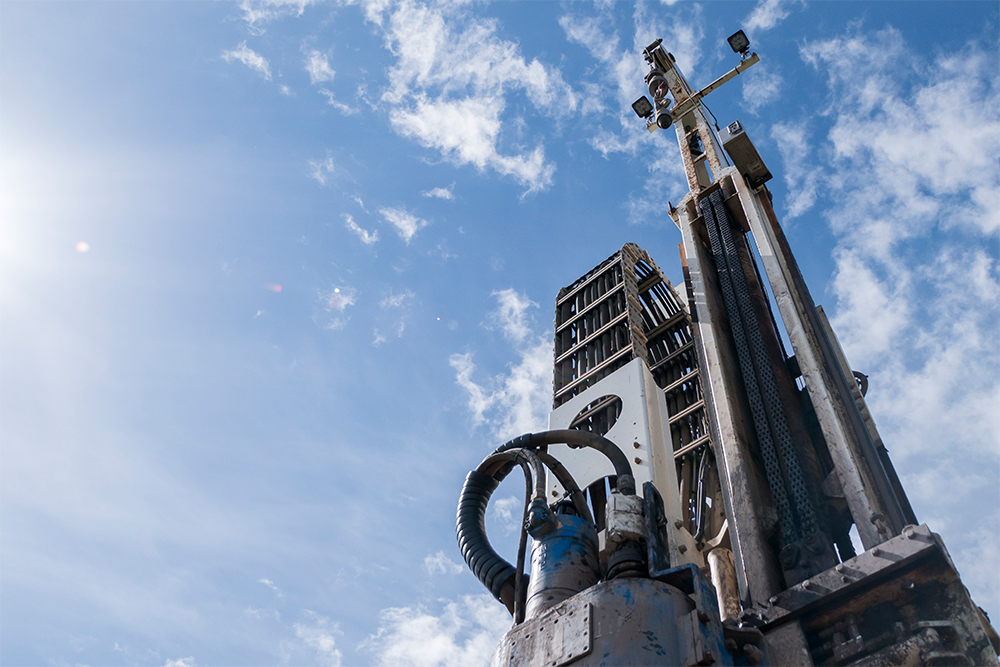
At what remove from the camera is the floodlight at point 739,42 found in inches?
564

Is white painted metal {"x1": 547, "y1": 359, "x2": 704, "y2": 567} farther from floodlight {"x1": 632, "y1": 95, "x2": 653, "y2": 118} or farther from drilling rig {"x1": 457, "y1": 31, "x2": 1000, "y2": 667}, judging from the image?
floodlight {"x1": 632, "y1": 95, "x2": 653, "y2": 118}

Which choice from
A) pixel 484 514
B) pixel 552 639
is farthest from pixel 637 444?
pixel 552 639

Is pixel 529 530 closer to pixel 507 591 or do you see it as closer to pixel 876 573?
pixel 507 591

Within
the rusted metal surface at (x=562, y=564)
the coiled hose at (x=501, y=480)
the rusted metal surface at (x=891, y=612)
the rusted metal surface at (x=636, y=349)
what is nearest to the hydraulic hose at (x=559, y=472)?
the coiled hose at (x=501, y=480)

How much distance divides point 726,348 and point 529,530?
3.13m

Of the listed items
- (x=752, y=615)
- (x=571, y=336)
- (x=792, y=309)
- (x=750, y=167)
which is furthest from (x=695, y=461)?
(x=752, y=615)

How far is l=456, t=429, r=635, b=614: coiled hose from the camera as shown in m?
6.40

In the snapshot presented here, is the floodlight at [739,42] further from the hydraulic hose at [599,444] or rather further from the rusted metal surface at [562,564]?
the rusted metal surface at [562,564]

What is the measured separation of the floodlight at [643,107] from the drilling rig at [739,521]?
266 centimetres

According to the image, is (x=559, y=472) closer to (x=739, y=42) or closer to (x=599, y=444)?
(x=599, y=444)

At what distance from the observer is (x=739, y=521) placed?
6.17 m

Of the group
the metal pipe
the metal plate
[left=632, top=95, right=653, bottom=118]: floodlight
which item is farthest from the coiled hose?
[left=632, top=95, right=653, bottom=118]: floodlight

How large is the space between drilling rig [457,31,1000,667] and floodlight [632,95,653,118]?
2655mm

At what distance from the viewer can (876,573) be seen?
4.63 metres
